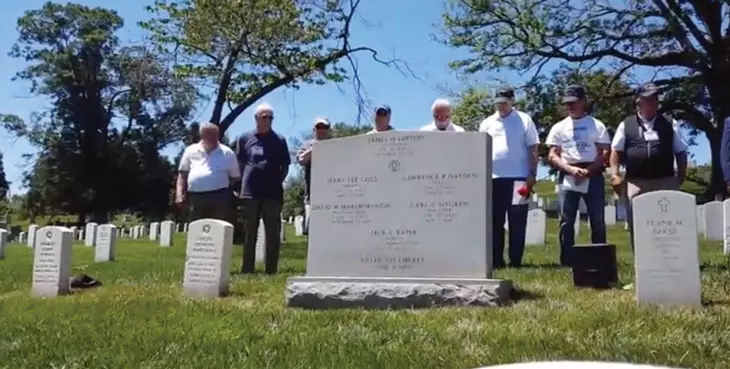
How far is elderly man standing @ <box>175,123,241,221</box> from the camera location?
9773mm

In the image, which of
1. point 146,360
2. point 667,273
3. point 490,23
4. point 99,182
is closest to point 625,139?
point 667,273

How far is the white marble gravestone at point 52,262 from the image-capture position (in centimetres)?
841

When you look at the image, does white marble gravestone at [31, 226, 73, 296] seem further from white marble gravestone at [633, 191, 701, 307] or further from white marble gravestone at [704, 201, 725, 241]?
white marble gravestone at [704, 201, 725, 241]

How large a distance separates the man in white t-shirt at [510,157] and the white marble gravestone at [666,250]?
286 centimetres

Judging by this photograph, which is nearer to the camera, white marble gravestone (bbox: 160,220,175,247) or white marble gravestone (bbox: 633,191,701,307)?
white marble gravestone (bbox: 633,191,701,307)

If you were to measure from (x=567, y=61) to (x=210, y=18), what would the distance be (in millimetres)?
12197

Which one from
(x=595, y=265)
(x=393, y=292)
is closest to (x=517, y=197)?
(x=595, y=265)

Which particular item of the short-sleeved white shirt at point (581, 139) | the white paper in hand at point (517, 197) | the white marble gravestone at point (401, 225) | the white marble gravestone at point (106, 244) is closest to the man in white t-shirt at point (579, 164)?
the short-sleeved white shirt at point (581, 139)

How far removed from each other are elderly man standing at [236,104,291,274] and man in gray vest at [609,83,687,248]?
3.80m

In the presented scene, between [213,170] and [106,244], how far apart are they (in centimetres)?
727

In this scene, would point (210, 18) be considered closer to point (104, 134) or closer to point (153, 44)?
point (153, 44)

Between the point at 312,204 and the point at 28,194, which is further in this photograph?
the point at 28,194

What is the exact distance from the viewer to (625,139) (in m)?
7.77

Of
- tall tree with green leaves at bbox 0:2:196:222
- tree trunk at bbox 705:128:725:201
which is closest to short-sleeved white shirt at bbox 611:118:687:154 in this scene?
tree trunk at bbox 705:128:725:201
